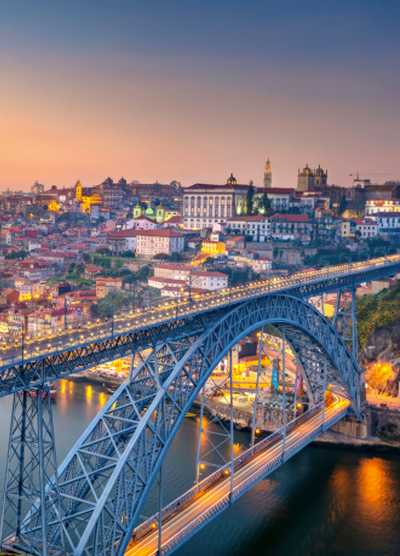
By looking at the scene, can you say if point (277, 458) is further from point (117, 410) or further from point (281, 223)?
point (281, 223)

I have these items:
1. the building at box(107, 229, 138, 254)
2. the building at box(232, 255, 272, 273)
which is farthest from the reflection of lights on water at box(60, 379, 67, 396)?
the building at box(107, 229, 138, 254)

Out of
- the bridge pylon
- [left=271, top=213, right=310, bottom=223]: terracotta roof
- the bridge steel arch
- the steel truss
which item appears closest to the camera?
the bridge pylon

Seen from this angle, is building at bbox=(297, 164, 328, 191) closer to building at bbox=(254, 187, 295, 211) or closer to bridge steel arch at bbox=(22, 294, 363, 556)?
building at bbox=(254, 187, 295, 211)

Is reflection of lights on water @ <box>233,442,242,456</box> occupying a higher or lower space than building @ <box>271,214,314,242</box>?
lower

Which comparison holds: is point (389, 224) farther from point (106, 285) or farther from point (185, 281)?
point (106, 285)

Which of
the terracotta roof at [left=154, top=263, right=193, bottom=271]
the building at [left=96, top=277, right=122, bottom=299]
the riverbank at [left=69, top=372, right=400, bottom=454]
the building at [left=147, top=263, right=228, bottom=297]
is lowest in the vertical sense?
the riverbank at [left=69, top=372, right=400, bottom=454]

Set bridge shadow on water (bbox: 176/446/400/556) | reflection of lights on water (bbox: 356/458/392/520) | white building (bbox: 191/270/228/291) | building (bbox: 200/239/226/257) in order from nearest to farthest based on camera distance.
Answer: bridge shadow on water (bbox: 176/446/400/556) < reflection of lights on water (bbox: 356/458/392/520) < white building (bbox: 191/270/228/291) < building (bbox: 200/239/226/257)

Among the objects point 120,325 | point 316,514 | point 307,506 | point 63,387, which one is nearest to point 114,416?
point 120,325
